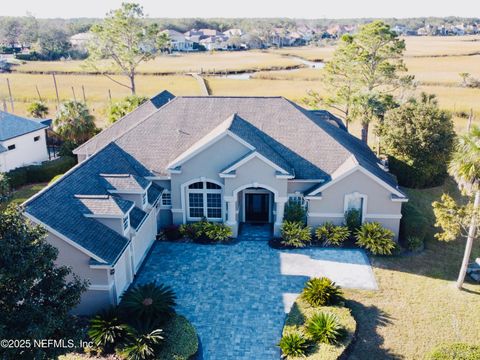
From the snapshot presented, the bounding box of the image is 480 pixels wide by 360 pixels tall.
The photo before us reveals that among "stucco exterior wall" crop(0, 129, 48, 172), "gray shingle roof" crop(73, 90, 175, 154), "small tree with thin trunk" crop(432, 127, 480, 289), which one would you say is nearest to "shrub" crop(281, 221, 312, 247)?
"small tree with thin trunk" crop(432, 127, 480, 289)

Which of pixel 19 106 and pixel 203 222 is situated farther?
pixel 19 106

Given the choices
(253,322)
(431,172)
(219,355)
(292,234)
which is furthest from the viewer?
(431,172)

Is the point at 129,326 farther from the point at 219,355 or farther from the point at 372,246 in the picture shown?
the point at 372,246

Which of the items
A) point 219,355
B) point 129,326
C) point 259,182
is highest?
point 259,182

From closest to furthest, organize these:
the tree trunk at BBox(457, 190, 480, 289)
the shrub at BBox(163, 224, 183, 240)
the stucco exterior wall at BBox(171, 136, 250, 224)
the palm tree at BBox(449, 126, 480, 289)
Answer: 1. the palm tree at BBox(449, 126, 480, 289)
2. the tree trunk at BBox(457, 190, 480, 289)
3. the stucco exterior wall at BBox(171, 136, 250, 224)
4. the shrub at BBox(163, 224, 183, 240)

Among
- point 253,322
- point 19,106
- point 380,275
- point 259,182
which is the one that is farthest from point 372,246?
point 19,106

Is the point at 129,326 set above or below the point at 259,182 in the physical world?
below

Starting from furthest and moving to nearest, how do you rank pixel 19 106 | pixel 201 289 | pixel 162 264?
pixel 19 106 → pixel 162 264 → pixel 201 289

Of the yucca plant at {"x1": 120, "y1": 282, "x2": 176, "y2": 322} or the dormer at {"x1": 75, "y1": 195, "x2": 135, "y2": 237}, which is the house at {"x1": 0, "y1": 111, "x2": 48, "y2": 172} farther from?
the yucca plant at {"x1": 120, "y1": 282, "x2": 176, "y2": 322}
